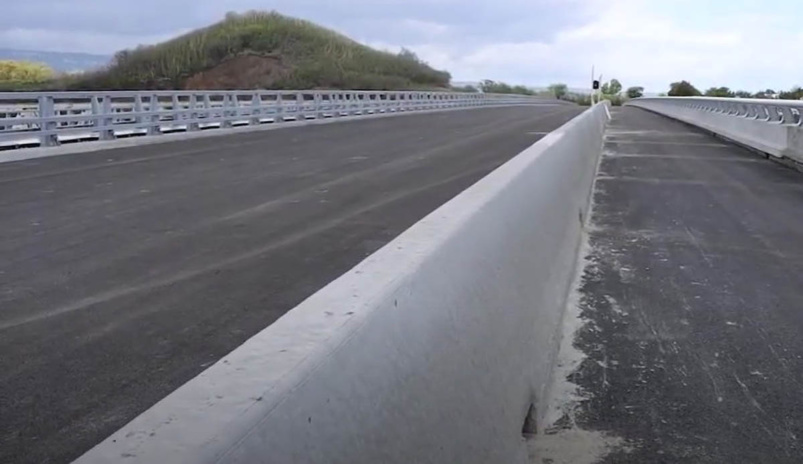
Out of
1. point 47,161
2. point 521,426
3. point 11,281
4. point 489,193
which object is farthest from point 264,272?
point 47,161

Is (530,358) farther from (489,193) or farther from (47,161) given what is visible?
(47,161)

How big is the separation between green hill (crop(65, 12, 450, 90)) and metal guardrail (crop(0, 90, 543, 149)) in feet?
47.3

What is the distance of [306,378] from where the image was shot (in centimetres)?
205

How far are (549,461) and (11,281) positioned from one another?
4.78 meters

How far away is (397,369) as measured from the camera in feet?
8.39

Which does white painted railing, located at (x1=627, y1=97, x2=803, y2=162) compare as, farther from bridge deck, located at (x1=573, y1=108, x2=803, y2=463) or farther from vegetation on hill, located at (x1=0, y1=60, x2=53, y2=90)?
vegetation on hill, located at (x1=0, y1=60, x2=53, y2=90)

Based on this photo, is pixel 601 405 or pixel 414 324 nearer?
pixel 414 324

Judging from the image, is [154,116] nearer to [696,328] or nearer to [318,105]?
[318,105]

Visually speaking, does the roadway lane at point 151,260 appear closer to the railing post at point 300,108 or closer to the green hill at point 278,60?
the railing post at point 300,108

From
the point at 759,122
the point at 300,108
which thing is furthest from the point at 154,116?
the point at 759,122

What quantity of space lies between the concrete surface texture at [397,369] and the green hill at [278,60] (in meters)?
45.7

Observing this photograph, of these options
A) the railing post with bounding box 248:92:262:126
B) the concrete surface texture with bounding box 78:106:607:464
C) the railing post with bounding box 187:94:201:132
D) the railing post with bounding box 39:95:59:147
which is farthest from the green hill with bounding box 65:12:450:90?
the concrete surface texture with bounding box 78:106:607:464

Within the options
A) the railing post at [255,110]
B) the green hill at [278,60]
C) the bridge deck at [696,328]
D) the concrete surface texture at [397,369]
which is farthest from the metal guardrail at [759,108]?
the green hill at [278,60]

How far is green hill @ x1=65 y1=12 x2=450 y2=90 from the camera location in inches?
2341
